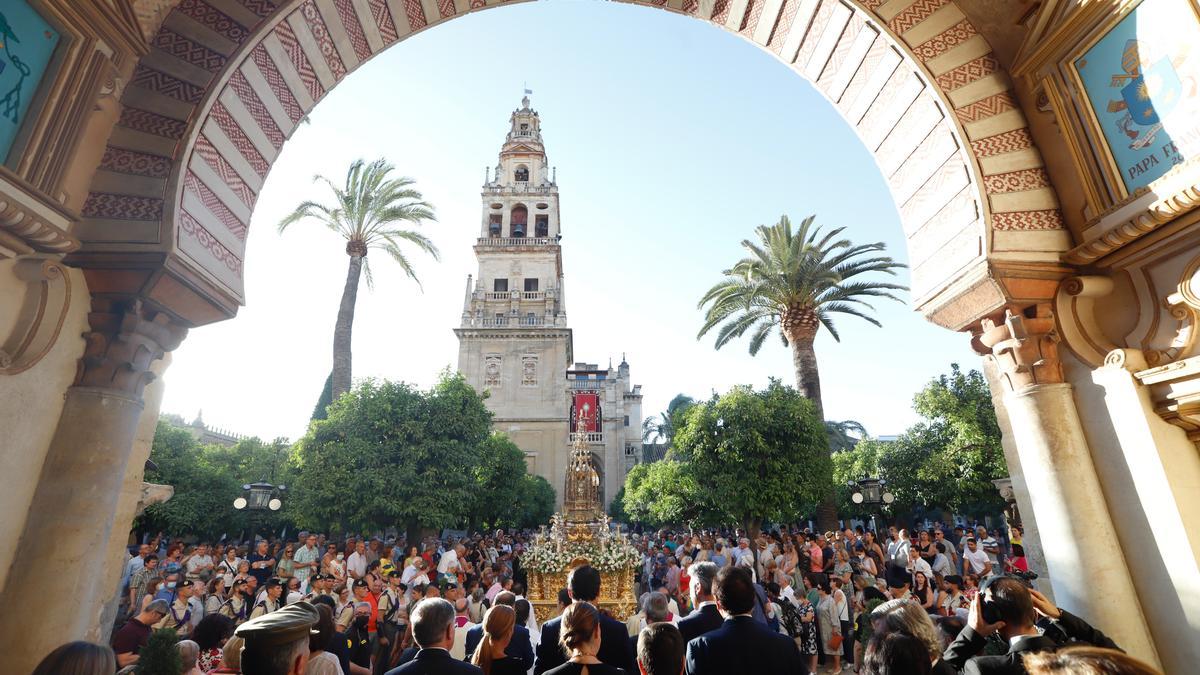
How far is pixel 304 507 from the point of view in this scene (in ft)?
63.0

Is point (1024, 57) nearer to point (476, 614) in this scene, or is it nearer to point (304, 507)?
point (476, 614)

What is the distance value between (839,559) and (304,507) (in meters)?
17.1

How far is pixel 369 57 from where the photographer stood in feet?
20.5

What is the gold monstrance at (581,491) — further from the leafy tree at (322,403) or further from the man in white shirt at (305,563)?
the leafy tree at (322,403)

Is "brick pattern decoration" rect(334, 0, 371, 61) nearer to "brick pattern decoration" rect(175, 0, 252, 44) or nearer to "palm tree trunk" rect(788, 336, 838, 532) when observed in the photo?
"brick pattern decoration" rect(175, 0, 252, 44)

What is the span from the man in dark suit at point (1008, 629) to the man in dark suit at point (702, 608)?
1.46 metres

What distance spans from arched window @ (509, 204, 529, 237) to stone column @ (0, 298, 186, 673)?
44.0m

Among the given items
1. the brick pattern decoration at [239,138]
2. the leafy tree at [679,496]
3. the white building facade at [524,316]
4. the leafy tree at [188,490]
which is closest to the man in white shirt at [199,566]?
the brick pattern decoration at [239,138]

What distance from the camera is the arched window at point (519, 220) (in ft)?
157

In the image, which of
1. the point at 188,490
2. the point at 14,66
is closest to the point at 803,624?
the point at 14,66

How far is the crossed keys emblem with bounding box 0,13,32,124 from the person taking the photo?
3.44 metres

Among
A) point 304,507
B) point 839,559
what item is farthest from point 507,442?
point 839,559

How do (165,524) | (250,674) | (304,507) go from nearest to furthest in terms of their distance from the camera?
(250,674) → (304,507) → (165,524)

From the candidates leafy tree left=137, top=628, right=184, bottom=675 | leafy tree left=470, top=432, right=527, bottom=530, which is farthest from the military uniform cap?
leafy tree left=470, top=432, right=527, bottom=530
